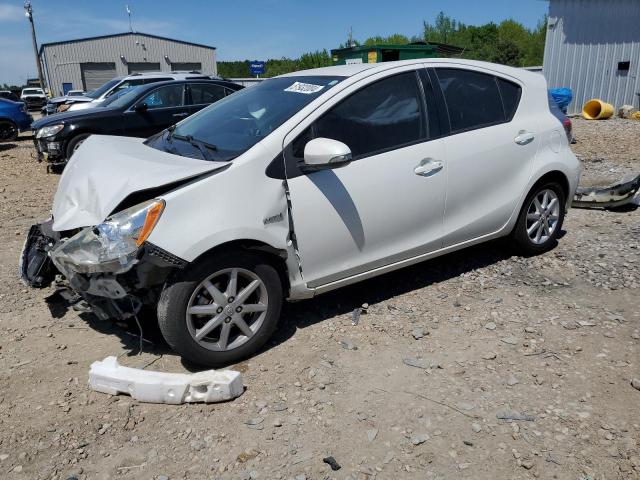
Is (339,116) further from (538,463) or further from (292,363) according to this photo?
(538,463)

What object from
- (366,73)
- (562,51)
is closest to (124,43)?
(562,51)

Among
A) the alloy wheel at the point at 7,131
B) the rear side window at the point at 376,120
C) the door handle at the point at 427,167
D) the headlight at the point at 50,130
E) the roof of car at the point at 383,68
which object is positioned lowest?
the alloy wheel at the point at 7,131

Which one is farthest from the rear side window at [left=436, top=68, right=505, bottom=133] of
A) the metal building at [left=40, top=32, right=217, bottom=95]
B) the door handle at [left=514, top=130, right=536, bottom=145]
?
the metal building at [left=40, top=32, right=217, bottom=95]

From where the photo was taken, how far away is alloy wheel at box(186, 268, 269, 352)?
3.15 metres

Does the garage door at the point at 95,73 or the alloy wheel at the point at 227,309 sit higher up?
the garage door at the point at 95,73

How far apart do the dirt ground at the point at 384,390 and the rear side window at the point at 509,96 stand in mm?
1333

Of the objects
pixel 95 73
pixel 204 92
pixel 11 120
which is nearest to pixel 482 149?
pixel 204 92

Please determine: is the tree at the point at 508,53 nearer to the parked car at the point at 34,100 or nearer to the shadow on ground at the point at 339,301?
the parked car at the point at 34,100

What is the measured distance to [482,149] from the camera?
4.15 metres

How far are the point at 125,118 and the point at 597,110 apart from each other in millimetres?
14343

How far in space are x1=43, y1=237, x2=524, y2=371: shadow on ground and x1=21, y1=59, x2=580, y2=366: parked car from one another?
416mm

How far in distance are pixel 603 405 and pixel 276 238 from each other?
205cm

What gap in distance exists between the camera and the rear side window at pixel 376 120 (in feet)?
11.6

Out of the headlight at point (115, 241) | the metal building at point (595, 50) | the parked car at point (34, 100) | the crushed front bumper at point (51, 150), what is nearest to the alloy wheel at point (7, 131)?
the crushed front bumper at point (51, 150)
